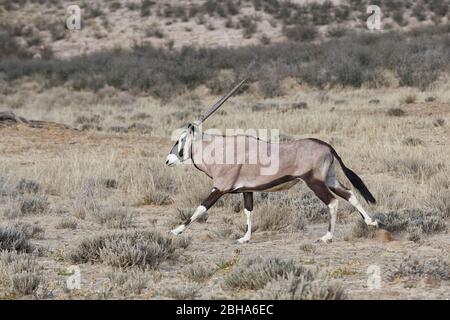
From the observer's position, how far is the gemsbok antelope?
7.73m

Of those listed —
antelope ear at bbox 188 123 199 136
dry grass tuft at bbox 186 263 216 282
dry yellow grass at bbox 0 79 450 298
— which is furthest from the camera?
antelope ear at bbox 188 123 199 136

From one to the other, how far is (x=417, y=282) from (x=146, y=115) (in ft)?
53.1

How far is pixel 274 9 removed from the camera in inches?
1822

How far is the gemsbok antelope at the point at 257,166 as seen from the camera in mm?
7727

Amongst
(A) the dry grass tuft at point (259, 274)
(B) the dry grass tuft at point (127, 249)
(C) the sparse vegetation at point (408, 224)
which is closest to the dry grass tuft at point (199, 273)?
(A) the dry grass tuft at point (259, 274)

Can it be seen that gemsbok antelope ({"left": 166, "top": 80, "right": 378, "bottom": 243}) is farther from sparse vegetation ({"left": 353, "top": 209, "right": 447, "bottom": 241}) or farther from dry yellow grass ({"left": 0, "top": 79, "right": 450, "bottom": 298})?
dry yellow grass ({"left": 0, "top": 79, "right": 450, "bottom": 298})

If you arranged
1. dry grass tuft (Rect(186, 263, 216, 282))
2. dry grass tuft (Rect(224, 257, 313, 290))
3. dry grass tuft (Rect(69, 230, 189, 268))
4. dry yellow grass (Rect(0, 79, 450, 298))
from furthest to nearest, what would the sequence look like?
dry yellow grass (Rect(0, 79, 450, 298)) < dry grass tuft (Rect(69, 230, 189, 268)) < dry grass tuft (Rect(186, 263, 216, 282)) < dry grass tuft (Rect(224, 257, 313, 290))

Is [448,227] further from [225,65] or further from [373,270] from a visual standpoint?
[225,65]

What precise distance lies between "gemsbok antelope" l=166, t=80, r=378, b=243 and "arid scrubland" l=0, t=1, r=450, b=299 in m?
0.61

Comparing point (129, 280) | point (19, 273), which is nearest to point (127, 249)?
point (129, 280)

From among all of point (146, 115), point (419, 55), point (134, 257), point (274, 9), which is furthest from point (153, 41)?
point (134, 257)

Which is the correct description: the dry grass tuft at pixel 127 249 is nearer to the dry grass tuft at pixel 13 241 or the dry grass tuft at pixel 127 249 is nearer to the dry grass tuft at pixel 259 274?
the dry grass tuft at pixel 13 241

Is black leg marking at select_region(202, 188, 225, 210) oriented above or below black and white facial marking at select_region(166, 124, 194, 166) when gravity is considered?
below

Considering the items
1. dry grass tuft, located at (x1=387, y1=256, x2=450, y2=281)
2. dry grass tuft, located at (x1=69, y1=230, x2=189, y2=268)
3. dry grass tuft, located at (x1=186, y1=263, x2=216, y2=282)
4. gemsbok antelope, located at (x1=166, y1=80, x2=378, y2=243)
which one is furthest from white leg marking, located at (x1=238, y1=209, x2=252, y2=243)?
dry grass tuft, located at (x1=387, y1=256, x2=450, y2=281)
